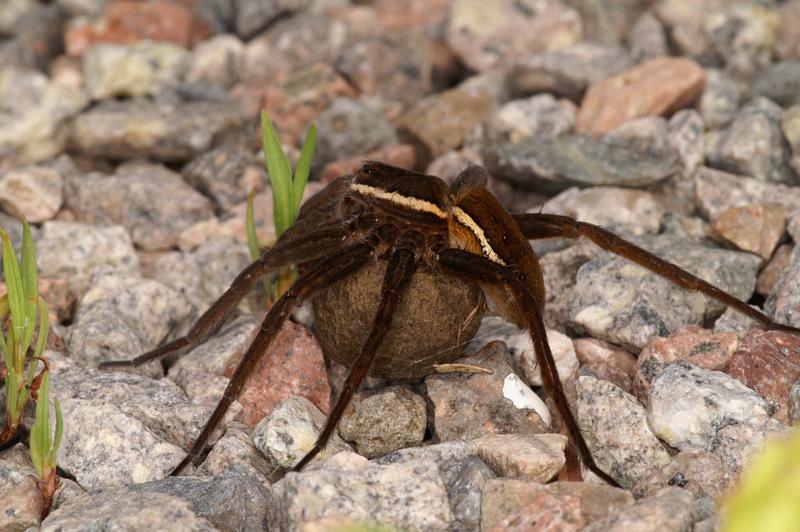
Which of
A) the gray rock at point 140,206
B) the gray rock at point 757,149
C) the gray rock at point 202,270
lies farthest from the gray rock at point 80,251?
the gray rock at point 757,149

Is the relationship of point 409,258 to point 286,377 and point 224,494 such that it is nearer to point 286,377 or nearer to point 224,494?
point 286,377

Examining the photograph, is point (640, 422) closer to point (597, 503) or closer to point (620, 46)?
point (597, 503)

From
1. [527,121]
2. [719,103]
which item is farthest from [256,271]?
[719,103]

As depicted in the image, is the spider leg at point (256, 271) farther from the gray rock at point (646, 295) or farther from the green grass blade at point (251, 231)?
the gray rock at point (646, 295)

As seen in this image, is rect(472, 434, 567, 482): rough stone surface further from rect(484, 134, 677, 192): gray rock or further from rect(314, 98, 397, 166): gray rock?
rect(314, 98, 397, 166): gray rock

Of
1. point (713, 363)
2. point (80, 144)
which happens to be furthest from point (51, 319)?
point (713, 363)
